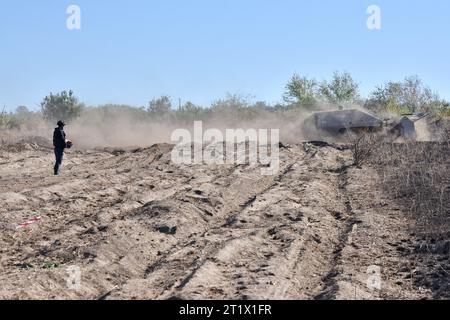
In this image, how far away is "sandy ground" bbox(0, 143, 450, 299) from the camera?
7707mm

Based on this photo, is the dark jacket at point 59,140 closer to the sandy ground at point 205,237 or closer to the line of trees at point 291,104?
the sandy ground at point 205,237

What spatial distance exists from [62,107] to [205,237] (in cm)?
4436

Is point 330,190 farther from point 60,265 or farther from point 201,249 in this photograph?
point 60,265

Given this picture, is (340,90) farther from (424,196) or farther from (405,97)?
(424,196)

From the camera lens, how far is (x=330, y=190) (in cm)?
1605

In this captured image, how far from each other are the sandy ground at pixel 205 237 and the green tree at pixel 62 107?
1370 inches

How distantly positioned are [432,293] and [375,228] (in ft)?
12.1

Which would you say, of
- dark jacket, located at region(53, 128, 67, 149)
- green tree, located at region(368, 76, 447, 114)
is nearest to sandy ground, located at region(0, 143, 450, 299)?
dark jacket, located at region(53, 128, 67, 149)

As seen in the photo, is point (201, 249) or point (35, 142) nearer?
point (201, 249)

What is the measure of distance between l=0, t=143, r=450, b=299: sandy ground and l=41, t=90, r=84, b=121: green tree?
34.8 m

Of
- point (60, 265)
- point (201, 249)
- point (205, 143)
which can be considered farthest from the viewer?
point (205, 143)

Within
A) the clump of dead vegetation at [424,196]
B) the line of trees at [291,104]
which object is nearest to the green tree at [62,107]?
the line of trees at [291,104]
